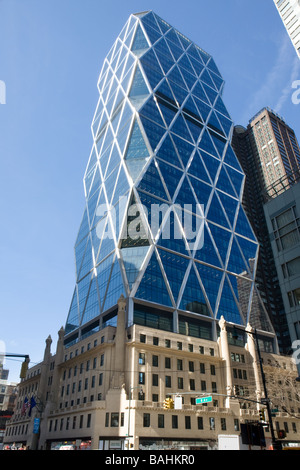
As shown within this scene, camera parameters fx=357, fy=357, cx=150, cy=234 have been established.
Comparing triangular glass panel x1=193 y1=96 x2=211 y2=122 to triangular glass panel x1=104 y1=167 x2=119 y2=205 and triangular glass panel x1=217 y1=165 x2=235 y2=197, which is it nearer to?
triangular glass panel x1=217 y1=165 x2=235 y2=197

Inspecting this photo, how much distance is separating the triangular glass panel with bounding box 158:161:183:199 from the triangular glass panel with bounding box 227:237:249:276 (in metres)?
26.5

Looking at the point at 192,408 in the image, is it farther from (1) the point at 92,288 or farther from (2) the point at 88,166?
(2) the point at 88,166

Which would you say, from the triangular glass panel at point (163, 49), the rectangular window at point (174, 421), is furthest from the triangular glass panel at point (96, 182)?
the rectangular window at point (174, 421)

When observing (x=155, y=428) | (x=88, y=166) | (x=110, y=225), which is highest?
(x=88, y=166)

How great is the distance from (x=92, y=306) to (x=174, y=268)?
80.4ft

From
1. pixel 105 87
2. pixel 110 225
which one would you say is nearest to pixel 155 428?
pixel 110 225

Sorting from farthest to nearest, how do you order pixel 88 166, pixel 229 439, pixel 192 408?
pixel 88 166 < pixel 192 408 < pixel 229 439

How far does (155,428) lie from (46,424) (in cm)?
2765

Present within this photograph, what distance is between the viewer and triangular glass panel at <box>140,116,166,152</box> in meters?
107

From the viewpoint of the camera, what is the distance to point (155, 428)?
2169 inches

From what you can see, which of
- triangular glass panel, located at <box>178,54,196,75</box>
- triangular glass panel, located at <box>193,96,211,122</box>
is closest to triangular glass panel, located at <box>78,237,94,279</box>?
triangular glass panel, located at <box>193,96,211,122</box>

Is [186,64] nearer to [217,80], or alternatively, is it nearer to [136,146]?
[217,80]

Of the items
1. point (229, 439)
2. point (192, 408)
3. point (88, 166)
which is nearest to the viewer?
point (229, 439)

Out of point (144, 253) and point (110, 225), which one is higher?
point (110, 225)
